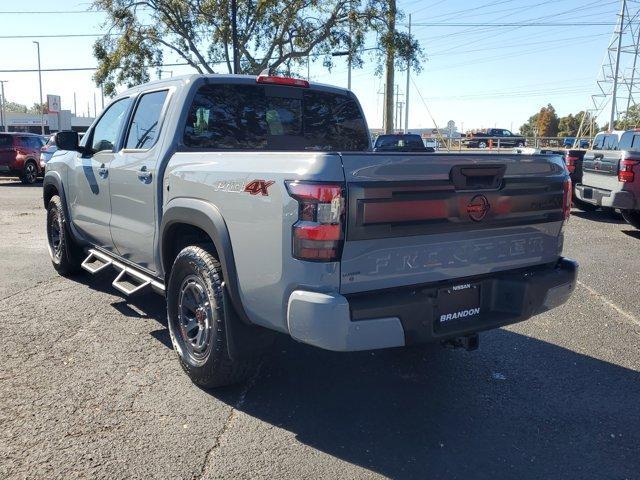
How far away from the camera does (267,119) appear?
4.61m

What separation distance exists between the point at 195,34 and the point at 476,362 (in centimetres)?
2129

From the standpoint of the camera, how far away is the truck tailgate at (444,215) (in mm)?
2955

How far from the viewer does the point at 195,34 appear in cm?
2281

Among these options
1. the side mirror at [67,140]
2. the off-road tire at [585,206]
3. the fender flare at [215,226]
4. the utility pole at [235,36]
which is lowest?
the off-road tire at [585,206]

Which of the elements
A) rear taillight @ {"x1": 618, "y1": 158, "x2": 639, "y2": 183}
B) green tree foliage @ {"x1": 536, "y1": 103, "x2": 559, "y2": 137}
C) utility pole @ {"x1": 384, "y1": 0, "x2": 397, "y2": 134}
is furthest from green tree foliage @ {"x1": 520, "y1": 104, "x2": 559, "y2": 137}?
rear taillight @ {"x1": 618, "y1": 158, "x2": 639, "y2": 183}

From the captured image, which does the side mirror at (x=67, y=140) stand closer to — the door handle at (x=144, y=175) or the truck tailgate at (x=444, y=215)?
the door handle at (x=144, y=175)

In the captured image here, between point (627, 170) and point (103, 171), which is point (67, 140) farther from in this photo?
point (627, 170)

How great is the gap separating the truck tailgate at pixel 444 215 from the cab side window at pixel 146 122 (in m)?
2.17

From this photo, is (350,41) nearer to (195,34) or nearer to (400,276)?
(195,34)

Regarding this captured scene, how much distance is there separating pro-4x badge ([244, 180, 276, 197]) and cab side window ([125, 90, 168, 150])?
5.02ft

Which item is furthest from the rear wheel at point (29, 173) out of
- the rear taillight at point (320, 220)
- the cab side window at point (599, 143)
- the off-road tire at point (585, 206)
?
the rear taillight at point (320, 220)

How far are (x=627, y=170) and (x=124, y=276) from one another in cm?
848

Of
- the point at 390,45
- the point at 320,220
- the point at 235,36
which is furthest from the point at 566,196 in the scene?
the point at 390,45

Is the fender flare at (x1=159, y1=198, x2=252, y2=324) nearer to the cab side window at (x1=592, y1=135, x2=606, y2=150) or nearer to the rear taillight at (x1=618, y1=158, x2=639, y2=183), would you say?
the rear taillight at (x1=618, y1=158, x2=639, y2=183)
